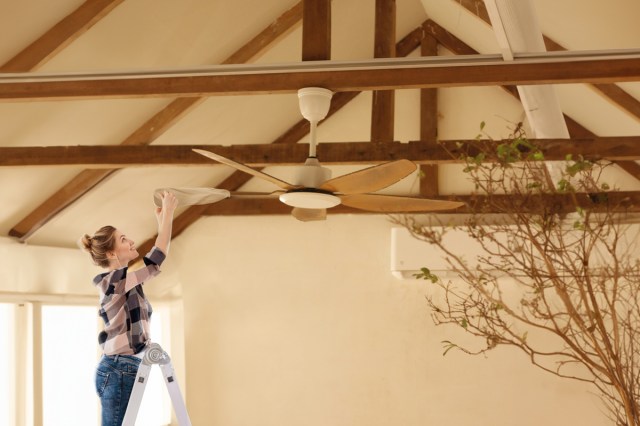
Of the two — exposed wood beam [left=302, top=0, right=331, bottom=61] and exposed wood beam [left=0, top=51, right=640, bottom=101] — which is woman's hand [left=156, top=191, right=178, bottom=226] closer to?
exposed wood beam [left=0, top=51, right=640, bottom=101]

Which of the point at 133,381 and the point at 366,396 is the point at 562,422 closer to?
the point at 366,396

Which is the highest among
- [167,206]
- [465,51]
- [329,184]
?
[465,51]

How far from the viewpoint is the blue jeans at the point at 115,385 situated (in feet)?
8.63

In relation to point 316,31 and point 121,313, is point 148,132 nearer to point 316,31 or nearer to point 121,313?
point 316,31

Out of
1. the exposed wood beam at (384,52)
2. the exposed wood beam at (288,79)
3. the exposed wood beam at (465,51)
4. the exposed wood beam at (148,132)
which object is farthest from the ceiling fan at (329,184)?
the exposed wood beam at (465,51)

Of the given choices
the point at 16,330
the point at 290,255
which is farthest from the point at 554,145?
the point at 16,330

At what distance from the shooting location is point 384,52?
19.5 feet

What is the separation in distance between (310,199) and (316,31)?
Answer: 951 millimetres

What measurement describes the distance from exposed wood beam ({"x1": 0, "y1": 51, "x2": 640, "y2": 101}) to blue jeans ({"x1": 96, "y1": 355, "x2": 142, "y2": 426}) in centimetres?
200

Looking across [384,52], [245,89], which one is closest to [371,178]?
[245,89]

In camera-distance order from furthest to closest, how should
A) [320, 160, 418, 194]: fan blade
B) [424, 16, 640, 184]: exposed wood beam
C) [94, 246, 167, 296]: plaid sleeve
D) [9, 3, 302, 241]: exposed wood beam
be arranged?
[424, 16, 640, 184]: exposed wood beam
[9, 3, 302, 241]: exposed wood beam
[320, 160, 418, 194]: fan blade
[94, 246, 167, 296]: plaid sleeve

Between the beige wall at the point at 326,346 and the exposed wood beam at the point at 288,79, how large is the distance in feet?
Result: 12.4

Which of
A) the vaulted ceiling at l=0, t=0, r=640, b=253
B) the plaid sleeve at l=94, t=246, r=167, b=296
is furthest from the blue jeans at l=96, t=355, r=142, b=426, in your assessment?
the vaulted ceiling at l=0, t=0, r=640, b=253

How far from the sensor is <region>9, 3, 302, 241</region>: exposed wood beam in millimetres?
6055
